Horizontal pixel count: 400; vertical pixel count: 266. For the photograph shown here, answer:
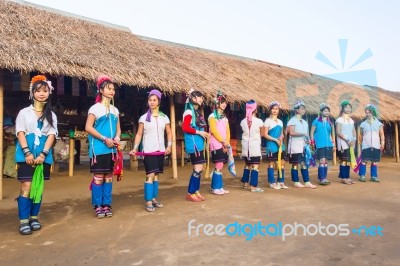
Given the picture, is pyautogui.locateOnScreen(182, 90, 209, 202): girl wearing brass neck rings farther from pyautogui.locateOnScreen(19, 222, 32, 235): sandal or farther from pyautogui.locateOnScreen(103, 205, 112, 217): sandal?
pyautogui.locateOnScreen(19, 222, 32, 235): sandal

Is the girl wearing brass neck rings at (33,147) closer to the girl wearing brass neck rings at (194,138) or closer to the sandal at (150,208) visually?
the sandal at (150,208)

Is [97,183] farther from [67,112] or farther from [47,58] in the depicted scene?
[67,112]

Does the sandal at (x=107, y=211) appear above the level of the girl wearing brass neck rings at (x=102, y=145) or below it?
below

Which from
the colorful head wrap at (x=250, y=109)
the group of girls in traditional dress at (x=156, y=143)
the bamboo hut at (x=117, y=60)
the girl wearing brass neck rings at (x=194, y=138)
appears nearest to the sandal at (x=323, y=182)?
the group of girls in traditional dress at (x=156, y=143)

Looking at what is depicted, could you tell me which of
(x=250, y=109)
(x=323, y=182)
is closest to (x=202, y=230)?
(x=250, y=109)

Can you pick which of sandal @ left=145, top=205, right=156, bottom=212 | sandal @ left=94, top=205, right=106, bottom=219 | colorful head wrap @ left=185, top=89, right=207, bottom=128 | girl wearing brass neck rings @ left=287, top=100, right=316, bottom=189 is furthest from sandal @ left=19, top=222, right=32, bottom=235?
girl wearing brass neck rings @ left=287, top=100, right=316, bottom=189

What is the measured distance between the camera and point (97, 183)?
3.84 meters

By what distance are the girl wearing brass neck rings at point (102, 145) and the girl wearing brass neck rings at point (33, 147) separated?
46 cm

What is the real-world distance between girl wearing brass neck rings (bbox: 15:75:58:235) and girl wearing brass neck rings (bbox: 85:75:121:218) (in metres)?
0.46

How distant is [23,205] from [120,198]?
74.7 inches

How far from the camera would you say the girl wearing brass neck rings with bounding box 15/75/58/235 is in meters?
3.35

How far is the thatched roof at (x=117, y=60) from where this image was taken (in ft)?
19.3

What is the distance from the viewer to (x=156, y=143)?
421cm

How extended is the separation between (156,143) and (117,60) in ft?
12.2
